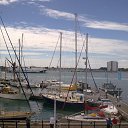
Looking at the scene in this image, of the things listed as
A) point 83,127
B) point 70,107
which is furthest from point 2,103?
point 83,127

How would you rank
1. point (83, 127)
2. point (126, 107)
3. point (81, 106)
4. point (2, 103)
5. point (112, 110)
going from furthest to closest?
1. point (2, 103)
2. point (81, 106)
3. point (126, 107)
4. point (112, 110)
5. point (83, 127)

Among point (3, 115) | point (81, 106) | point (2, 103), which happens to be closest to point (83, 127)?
point (3, 115)

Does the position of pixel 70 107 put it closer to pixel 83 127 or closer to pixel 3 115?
pixel 3 115

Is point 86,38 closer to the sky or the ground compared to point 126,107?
closer to the sky

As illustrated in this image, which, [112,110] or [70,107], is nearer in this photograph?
[112,110]

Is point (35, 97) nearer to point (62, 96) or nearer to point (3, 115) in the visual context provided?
point (62, 96)

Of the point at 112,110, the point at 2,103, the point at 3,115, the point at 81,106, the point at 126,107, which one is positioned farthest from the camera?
the point at 2,103

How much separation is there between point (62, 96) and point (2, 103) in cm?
1339

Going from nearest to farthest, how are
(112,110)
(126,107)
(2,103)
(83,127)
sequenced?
(83,127) < (112,110) < (126,107) < (2,103)

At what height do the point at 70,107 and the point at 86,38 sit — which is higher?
the point at 86,38

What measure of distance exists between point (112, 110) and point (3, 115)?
47.0 feet

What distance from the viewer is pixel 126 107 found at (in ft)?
164

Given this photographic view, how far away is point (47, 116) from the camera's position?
52.6 meters

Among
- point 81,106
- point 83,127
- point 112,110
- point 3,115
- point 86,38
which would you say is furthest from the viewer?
point 86,38
